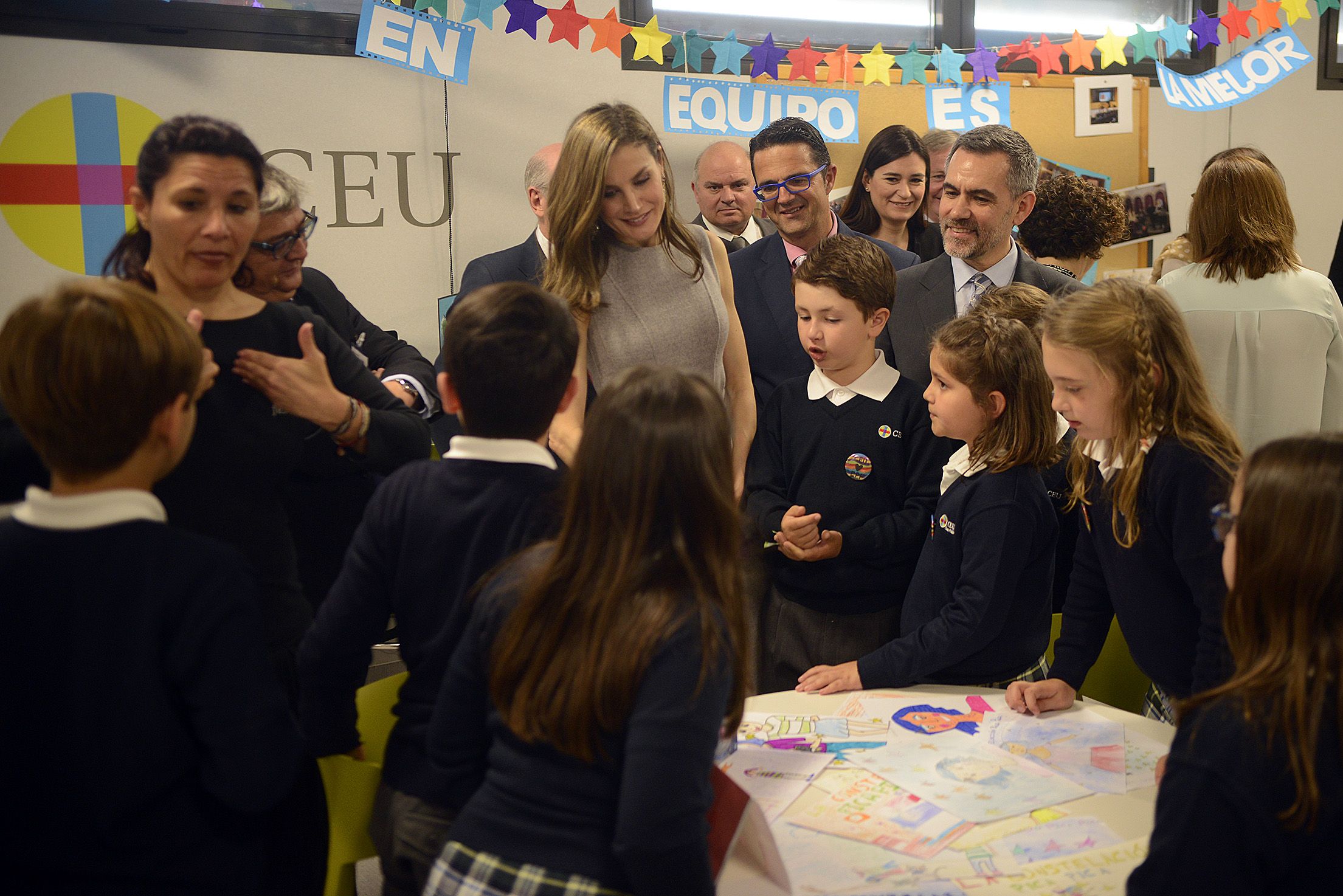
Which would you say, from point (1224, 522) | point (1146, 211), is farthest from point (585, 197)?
point (1146, 211)

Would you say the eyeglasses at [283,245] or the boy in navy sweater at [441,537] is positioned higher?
the eyeglasses at [283,245]

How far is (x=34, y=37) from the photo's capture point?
3271mm

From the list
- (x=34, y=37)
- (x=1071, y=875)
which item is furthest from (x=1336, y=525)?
(x=34, y=37)

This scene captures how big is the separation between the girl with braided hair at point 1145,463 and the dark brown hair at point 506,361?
97cm

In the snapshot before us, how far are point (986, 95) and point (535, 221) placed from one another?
2051 millimetres

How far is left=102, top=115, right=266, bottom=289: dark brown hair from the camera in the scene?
5.14 ft

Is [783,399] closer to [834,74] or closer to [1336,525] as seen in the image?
[1336,525]

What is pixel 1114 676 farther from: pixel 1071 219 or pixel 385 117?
pixel 385 117

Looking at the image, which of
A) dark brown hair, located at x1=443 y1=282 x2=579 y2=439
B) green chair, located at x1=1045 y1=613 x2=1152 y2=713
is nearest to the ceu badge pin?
green chair, located at x1=1045 y1=613 x2=1152 y2=713

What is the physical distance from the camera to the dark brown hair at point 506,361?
4.57 ft

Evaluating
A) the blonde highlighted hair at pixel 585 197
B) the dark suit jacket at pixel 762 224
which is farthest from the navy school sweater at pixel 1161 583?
the dark suit jacket at pixel 762 224

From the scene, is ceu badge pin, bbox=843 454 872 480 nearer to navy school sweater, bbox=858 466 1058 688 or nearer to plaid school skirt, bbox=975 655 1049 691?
navy school sweater, bbox=858 466 1058 688

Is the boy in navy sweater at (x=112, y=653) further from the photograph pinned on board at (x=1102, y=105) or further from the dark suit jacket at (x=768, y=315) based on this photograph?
the photograph pinned on board at (x=1102, y=105)

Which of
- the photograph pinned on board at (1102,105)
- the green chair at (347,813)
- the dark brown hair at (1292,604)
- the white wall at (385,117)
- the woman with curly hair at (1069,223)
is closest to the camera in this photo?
the dark brown hair at (1292,604)
